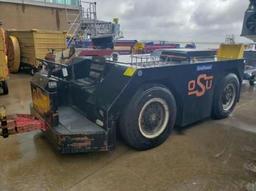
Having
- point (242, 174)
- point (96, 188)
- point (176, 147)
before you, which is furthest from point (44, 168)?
point (242, 174)

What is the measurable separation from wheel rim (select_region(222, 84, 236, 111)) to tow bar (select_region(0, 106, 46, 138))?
333cm

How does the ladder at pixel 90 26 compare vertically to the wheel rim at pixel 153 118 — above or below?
above

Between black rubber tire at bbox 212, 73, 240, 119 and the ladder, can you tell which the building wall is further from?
black rubber tire at bbox 212, 73, 240, 119

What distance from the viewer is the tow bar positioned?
293cm

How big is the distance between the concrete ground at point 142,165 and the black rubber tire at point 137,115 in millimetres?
136

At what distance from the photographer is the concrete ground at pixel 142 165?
2.85m

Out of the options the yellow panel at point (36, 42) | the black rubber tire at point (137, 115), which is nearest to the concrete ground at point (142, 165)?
the black rubber tire at point (137, 115)

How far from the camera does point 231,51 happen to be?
5184 millimetres

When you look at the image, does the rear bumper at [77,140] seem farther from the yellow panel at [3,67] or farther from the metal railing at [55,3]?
the metal railing at [55,3]

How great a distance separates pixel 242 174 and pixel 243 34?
Result: 185cm

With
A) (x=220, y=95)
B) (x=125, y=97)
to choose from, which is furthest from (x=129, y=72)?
(x=220, y=95)

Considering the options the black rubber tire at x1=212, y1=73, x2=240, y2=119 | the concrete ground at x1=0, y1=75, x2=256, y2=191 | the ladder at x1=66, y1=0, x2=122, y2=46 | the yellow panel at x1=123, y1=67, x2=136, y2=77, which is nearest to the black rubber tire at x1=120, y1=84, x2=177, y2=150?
the concrete ground at x1=0, y1=75, x2=256, y2=191

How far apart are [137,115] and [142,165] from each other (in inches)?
25.3

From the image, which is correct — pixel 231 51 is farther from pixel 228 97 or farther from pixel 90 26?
pixel 90 26
